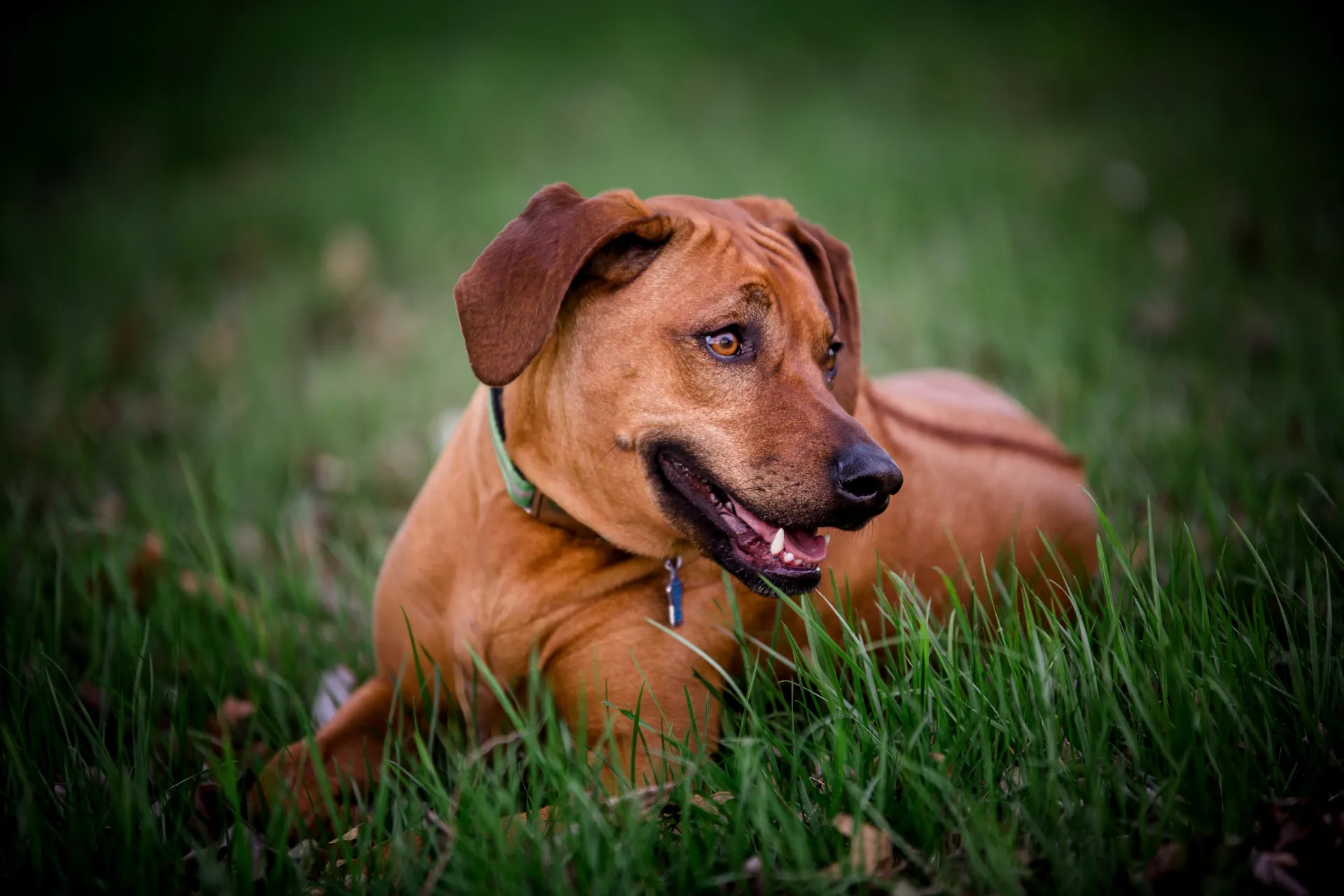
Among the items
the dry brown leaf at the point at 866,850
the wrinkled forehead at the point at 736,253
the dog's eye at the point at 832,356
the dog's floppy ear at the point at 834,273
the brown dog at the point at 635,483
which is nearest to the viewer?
the dry brown leaf at the point at 866,850

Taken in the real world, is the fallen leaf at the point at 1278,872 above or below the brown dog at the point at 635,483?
below

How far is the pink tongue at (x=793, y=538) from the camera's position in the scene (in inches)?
87.2

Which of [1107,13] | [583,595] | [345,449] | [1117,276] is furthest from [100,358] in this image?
[1107,13]

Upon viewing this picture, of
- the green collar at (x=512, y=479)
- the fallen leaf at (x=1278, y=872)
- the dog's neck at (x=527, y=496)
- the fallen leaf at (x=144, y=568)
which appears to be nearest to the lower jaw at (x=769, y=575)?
the dog's neck at (x=527, y=496)

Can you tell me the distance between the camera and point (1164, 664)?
1895 mm

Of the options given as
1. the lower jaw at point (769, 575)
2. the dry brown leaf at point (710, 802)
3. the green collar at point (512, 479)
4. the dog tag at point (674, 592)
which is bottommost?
the dry brown leaf at point (710, 802)

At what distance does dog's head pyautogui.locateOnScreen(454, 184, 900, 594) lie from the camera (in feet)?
7.02

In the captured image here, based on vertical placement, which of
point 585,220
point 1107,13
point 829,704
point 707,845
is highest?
point 1107,13

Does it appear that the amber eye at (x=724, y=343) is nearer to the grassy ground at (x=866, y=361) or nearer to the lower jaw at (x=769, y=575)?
the lower jaw at (x=769, y=575)

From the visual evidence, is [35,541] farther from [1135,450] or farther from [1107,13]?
[1107,13]

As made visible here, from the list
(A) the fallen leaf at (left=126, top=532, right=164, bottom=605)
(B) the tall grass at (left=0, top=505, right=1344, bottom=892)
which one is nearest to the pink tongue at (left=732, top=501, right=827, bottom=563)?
(B) the tall grass at (left=0, top=505, right=1344, bottom=892)

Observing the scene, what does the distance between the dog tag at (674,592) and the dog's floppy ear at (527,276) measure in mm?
613

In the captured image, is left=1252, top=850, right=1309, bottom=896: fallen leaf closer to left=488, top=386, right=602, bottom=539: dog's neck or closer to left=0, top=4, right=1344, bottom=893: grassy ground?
left=0, top=4, right=1344, bottom=893: grassy ground

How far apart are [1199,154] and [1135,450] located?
4585mm
